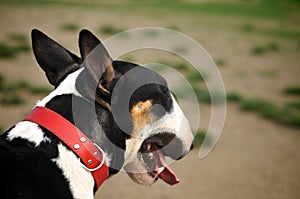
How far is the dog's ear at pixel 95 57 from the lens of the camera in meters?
1.87

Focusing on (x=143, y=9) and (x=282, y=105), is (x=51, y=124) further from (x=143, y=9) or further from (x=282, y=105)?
(x=143, y=9)

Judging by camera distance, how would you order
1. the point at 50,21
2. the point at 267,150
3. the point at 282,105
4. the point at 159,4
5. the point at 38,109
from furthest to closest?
the point at 159,4
the point at 50,21
the point at 282,105
the point at 267,150
the point at 38,109

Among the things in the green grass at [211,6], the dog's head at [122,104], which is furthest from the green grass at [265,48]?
the dog's head at [122,104]

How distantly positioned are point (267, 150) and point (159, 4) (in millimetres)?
9012

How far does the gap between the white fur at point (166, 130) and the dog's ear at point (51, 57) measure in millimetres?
429

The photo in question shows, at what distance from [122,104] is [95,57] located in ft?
A: 0.77

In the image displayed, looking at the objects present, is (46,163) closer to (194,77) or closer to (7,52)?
(194,77)

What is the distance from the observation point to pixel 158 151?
2.30 m

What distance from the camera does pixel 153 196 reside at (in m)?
3.51

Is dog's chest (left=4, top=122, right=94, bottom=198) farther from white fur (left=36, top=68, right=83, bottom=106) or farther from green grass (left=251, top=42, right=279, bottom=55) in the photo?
green grass (left=251, top=42, right=279, bottom=55)

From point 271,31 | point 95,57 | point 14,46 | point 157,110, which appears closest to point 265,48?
point 271,31

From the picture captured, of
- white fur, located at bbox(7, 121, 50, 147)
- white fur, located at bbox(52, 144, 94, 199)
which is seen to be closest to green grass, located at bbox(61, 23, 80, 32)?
white fur, located at bbox(7, 121, 50, 147)

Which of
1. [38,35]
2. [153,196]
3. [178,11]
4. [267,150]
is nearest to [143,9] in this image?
[178,11]

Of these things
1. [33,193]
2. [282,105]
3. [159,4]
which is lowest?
[159,4]
